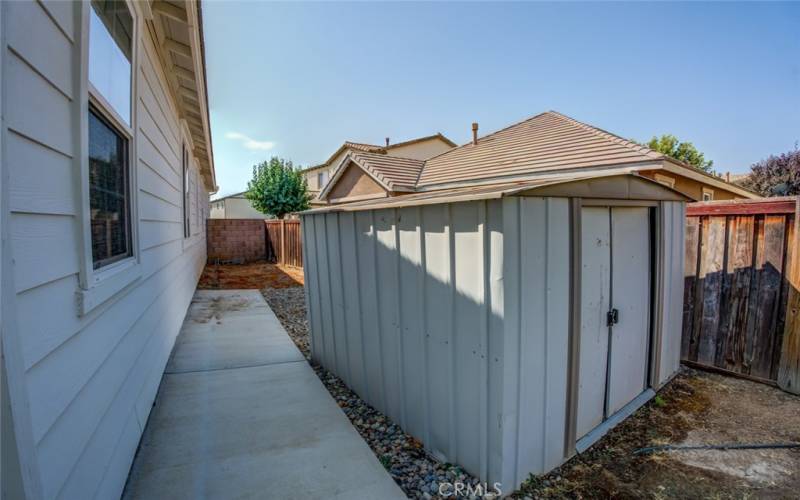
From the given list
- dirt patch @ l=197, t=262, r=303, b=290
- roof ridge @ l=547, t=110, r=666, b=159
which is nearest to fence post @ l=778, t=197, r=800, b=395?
roof ridge @ l=547, t=110, r=666, b=159

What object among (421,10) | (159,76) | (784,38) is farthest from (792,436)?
(784,38)

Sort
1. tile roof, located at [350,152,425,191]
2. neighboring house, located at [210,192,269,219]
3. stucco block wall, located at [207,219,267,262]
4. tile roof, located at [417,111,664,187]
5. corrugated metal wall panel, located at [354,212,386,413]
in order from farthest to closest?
neighboring house, located at [210,192,269,219] → stucco block wall, located at [207,219,267,262] → tile roof, located at [350,152,425,191] → tile roof, located at [417,111,664,187] → corrugated metal wall panel, located at [354,212,386,413]

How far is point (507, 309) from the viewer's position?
206cm

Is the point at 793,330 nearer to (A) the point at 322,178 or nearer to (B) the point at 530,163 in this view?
(B) the point at 530,163

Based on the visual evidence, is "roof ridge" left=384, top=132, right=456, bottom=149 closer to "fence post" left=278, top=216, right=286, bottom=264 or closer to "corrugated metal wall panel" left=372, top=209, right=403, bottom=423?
"fence post" left=278, top=216, right=286, bottom=264

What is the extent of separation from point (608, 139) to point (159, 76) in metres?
8.87

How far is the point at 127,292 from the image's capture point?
8.22ft

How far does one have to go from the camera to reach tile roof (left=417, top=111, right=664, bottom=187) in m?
8.12

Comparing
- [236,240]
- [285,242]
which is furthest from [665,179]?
[236,240]

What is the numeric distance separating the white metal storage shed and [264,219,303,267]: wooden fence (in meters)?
10.6

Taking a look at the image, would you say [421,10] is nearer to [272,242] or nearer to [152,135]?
[152,135]

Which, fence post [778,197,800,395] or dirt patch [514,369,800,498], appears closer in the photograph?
dirt patch [514,369,800,498]

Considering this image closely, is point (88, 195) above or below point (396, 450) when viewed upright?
above

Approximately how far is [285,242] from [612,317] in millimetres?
13370
